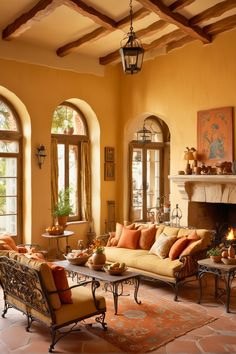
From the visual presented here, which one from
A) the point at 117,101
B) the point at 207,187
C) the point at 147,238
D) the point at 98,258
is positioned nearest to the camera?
the point at 98,258

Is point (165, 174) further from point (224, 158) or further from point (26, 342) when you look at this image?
point (26, 342)

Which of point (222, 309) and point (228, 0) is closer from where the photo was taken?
point (222, 309)

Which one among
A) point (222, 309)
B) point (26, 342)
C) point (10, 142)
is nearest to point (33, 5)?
point (10, 142)

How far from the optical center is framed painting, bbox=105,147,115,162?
10.0 meters

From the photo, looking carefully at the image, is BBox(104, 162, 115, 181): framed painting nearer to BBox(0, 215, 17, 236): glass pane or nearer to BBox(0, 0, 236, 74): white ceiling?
BBox(0, 0, 236, 74): white ceiling

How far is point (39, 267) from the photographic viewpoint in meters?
4.45

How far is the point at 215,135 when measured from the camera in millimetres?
8250

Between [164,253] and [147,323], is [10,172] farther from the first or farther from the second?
[147,323]

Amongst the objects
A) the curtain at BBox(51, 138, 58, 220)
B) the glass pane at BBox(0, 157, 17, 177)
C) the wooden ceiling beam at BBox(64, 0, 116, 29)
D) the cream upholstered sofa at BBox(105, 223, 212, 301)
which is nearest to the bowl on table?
the cream upholstered sofa at BBox(105, 223, 212, 301)

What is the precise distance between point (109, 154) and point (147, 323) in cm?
543

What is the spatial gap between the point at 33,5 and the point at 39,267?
4.58 m

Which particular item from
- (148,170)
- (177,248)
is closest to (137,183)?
(148,170)

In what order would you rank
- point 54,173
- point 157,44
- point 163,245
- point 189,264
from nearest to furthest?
point 189,264, point 163,245, point 157,44, point 54,173

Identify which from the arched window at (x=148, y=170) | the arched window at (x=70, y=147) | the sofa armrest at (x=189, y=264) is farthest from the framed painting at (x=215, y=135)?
the arched window at (x=70, y=147)
